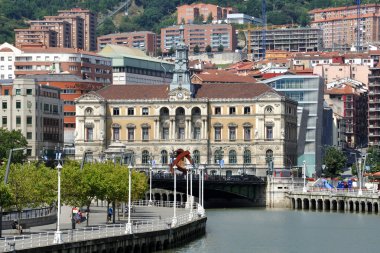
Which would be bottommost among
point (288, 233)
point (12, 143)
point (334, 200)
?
point (288, 233)

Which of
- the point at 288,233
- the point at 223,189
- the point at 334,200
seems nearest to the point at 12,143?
the point at 223,189

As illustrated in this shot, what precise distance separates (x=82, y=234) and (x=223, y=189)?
3402 inches

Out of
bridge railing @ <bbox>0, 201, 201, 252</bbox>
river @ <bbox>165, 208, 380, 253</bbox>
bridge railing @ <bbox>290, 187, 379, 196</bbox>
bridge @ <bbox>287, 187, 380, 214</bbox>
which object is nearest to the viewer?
bridge railing @ <bbox>0, 201, 201, 252</bbox>

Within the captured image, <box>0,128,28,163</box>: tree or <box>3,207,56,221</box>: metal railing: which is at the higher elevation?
<box>0,128,28,163</box>: tree

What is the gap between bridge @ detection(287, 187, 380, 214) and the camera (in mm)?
171000

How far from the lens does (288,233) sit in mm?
133250

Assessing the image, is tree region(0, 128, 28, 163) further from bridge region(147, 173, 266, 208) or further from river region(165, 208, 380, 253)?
river region(165, 208, 380, 253)

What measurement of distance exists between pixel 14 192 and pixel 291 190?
7974 centimetres

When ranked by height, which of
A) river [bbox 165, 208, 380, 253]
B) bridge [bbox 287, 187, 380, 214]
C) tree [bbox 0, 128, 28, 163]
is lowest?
river [bbox 165, 208, 380, 253]

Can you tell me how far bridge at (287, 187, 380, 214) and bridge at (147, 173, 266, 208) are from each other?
A: 4.27m

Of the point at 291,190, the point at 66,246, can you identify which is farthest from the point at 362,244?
the point at 291,190

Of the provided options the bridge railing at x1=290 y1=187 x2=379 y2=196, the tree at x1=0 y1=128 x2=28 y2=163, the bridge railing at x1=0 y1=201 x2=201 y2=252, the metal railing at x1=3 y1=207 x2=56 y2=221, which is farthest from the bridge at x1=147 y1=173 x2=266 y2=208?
the metal railing at x1=3 y1=207 x2=56 y2=221

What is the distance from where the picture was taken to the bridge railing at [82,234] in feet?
290

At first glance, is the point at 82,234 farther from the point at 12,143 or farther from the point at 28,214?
the point at 12,143
